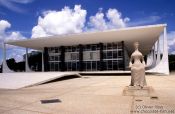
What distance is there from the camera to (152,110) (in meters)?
6.45

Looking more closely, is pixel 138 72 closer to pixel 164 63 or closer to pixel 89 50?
pixel 164 63

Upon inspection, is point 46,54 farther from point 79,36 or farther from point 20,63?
point 20,63

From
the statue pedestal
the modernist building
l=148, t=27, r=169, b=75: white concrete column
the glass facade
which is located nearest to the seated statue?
the statue pedestal

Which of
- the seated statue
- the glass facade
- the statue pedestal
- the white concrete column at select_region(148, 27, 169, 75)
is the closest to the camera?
the statue pedestal

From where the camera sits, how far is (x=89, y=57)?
123 feet

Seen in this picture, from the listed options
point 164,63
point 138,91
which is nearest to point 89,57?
point 164,63

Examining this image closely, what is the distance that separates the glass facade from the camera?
1404 inches

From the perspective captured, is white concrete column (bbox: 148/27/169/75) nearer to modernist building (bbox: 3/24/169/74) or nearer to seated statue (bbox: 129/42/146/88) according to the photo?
modernist building (bbox: 3/24/169/74)

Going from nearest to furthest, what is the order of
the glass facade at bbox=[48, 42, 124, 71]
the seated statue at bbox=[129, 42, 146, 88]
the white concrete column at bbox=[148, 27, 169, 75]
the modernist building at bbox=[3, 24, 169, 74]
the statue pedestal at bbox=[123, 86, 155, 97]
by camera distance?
the statue pedestal at bbox=[123, 86, 155, 97]
the seated statue at bbox=[129, 42, 146, 88]
the white concrete column at bbox=[148, 27, 169, 75]
the modernist building at bbox=[3, 24, 169, 74]
the glass facade at bbox=[48, 42, 124, 71]

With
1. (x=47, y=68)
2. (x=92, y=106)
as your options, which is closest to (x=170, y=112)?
(x=92, y=106)

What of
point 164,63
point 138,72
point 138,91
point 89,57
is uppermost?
point 89,57

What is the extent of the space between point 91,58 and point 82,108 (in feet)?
99.1

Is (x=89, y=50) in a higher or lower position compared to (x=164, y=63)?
higher

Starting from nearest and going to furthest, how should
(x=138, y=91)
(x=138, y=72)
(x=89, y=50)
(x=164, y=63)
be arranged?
(x=138, y=91)
(x=138, y=72)
(x=164, y=63)
(x=89, y=50)
